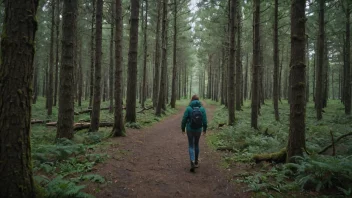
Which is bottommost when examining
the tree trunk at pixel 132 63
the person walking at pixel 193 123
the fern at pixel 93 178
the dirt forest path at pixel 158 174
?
the dirt forest path at pixel 158 174

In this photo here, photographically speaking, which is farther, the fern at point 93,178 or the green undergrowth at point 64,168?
the fern at point 93,178

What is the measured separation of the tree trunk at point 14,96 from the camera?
9.36ft

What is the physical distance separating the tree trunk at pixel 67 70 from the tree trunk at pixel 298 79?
6.89 m

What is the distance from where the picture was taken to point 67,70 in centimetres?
729

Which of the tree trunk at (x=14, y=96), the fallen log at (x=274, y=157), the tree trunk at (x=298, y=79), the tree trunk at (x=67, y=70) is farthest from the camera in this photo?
the tree trunk at (x=67, y=70)

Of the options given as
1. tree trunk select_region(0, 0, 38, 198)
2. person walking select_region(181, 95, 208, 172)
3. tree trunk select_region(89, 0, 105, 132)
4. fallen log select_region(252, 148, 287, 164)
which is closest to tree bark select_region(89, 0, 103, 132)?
tree trunk select_region(89, 0, 105, 132)

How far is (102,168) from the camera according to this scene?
5375mm

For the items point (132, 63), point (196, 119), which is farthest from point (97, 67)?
point (196, 119)

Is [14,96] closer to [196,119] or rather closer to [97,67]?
[196,119]

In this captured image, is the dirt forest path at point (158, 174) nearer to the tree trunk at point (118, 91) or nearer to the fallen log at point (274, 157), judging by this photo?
the tree trunk at point (118, 91)

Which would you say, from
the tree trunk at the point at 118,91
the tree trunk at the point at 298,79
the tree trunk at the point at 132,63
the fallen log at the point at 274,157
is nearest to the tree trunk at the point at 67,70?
the tree trunk at the point at 118,91

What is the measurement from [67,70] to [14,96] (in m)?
4.78

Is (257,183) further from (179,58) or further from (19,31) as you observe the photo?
(179,58)

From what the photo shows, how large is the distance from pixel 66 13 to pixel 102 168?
5.42m
